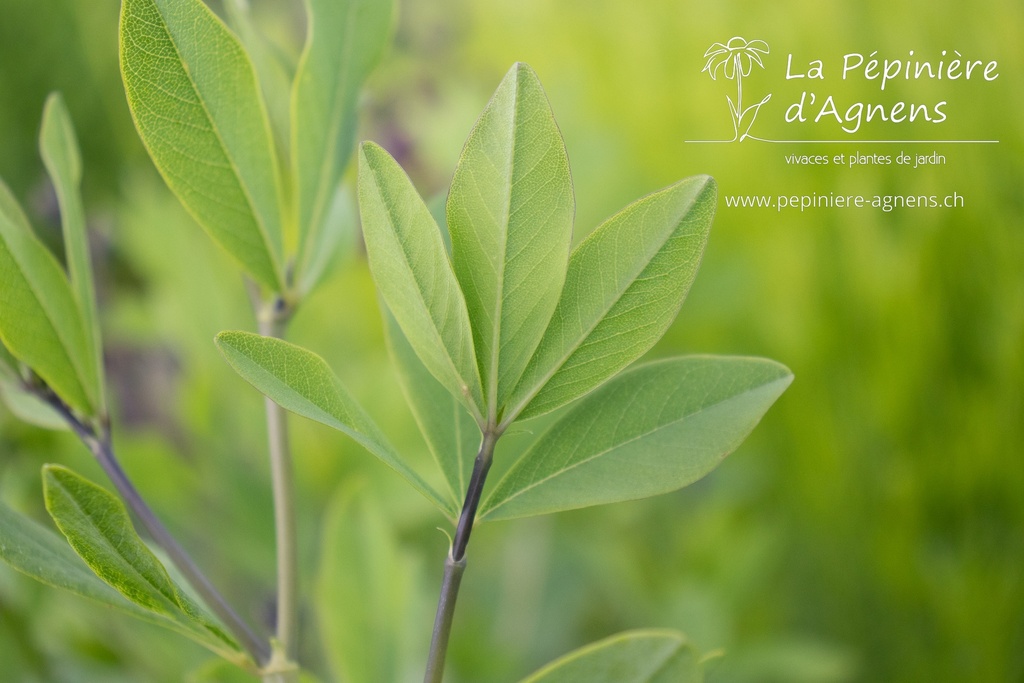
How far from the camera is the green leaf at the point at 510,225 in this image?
0.55 ft

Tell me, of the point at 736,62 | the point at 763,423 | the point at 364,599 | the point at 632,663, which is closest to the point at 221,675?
the point at 364,599

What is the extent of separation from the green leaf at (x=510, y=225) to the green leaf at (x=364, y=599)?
16 cm

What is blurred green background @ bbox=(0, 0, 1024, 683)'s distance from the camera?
0.55 meters

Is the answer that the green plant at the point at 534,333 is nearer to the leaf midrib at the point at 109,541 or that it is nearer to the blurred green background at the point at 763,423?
the leaf midrib at the point at 109,541

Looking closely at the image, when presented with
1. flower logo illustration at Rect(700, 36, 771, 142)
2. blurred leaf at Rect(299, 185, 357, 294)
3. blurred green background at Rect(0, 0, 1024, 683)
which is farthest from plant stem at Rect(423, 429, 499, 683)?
flower logo illustration at Rect(700, 36, 771, 142)

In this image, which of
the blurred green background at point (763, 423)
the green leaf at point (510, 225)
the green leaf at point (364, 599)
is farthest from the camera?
the blurred green background at point (763, 423)

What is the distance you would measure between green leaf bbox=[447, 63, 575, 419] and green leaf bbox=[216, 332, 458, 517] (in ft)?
0.08

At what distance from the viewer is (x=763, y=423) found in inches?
32.3

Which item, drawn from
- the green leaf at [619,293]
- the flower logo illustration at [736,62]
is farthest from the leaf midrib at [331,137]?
the flower logo illustration at [736,62]

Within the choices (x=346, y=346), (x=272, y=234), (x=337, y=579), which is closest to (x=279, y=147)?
(x=272, y=234)

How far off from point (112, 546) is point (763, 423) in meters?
0.72

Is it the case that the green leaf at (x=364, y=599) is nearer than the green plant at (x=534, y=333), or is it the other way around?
the green plant at (x=534, y=333)

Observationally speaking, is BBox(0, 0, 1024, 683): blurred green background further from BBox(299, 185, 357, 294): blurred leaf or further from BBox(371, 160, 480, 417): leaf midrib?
BBox(371, 160, 480, 417): leaf midrib

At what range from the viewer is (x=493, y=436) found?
185 mm
